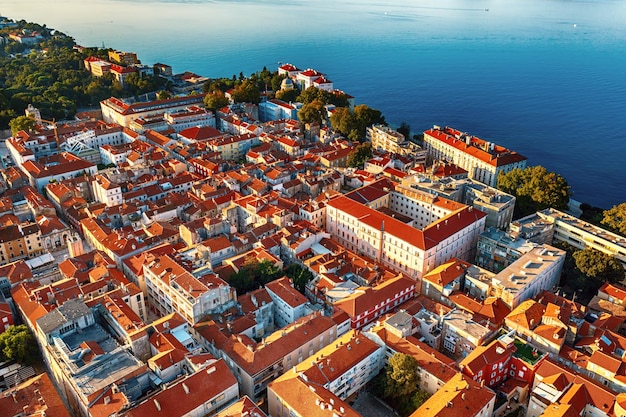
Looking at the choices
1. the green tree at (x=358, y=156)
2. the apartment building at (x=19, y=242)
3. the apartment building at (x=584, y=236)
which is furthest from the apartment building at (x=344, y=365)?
the green tree at (x=358, y=156)

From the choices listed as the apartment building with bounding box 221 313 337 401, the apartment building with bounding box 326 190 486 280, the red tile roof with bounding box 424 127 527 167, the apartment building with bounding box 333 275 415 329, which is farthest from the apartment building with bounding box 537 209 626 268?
the apartment building with bounding box 221 313 337 401

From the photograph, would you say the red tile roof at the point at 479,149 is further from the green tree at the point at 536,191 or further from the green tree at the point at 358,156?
the green tree at the point at 358,156

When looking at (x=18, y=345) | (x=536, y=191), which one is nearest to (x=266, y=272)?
(x=18, y=345)

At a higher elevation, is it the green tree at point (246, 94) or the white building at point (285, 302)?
the green tree at point (246, 94)

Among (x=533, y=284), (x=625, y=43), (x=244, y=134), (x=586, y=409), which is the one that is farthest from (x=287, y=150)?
(x=625, y=43)

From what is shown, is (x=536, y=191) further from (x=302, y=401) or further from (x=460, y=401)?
(x=302, y=401)
